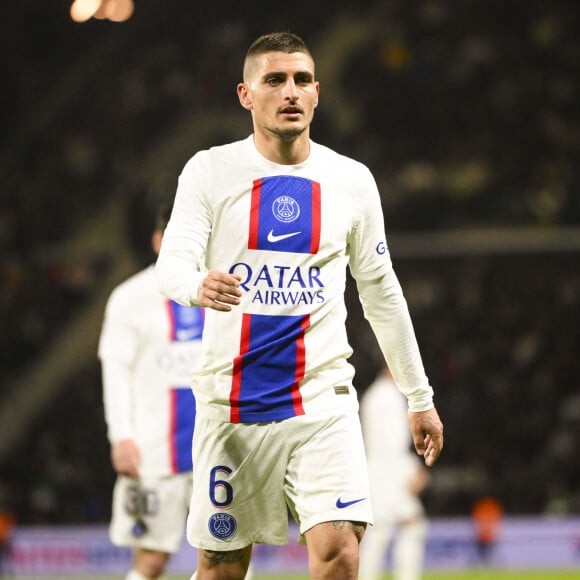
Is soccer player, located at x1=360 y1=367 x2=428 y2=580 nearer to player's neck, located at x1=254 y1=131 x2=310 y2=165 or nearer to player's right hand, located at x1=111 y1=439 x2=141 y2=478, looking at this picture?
player's right hand, located at x1=111 y1=439 x2=141 y2=478

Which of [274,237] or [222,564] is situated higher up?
[274,237]

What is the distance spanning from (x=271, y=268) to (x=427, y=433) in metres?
0.81

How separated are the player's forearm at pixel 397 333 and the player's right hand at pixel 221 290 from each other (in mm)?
809

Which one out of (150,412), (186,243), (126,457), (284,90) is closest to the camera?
(186,243)

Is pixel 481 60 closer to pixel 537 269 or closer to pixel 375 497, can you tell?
pixel 537 269

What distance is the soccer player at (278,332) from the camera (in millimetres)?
3920

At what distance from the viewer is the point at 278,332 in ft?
13.0

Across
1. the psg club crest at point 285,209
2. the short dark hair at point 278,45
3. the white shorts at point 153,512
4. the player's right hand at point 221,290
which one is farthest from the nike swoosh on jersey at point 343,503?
the white shorts at point 153,512

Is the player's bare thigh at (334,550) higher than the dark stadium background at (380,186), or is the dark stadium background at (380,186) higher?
the dark stadium background at (380,186)

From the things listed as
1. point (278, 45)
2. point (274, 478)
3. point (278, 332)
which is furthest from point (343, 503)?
point (278, 45)

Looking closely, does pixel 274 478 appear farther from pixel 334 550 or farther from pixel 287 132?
pixel 287 132

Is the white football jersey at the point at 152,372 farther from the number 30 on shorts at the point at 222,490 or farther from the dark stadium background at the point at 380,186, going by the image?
the dark stadium background at the point at 380,186

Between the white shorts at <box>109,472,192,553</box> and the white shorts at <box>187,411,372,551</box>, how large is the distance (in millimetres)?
1433

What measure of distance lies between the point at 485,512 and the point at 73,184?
8813mm
